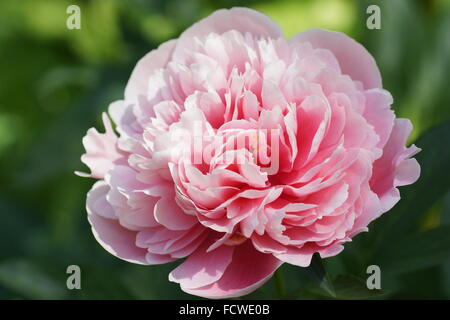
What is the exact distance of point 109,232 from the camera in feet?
2.40

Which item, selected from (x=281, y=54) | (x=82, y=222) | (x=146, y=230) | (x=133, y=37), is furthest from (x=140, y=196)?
(x=133, y=37)

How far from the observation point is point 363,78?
751 millimetres

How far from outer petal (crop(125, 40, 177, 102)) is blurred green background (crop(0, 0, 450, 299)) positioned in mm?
275

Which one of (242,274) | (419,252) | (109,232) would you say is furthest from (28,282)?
(419,252)

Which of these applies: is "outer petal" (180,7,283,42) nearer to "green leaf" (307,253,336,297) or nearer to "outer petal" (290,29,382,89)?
"outer petal" (290,29,382,89)

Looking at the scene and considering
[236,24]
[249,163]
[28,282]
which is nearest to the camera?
[249,163]

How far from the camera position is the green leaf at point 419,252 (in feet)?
2.57

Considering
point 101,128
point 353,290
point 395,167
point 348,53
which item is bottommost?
point 353,290

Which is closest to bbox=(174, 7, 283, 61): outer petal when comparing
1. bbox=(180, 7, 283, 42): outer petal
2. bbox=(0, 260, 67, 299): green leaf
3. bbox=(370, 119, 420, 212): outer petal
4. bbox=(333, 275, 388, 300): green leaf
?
bbox=(180, 7, 283, 42): outer petal

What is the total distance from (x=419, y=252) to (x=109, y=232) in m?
0.38

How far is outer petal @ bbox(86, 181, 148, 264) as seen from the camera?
716 mm

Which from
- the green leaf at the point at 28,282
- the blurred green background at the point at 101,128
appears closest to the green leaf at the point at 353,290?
the blurred green background at the point at 101,128

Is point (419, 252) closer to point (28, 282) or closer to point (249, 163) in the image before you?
point (249, 163)

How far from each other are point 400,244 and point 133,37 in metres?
0.83
